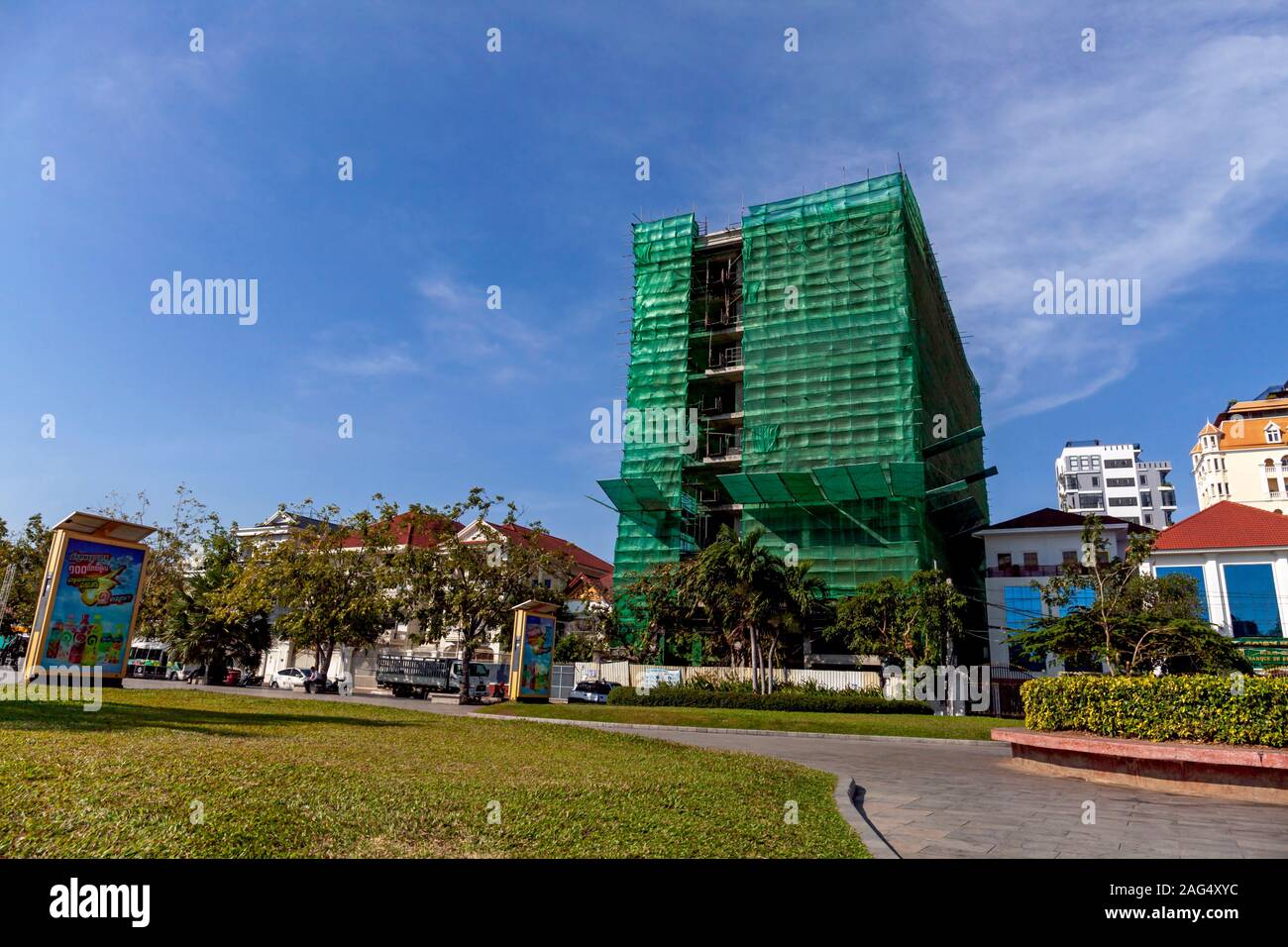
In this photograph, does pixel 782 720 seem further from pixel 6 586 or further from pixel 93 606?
pixel 6 586

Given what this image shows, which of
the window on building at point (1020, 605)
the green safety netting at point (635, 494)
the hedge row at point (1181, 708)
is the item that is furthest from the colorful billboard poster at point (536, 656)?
the window on building at point (1020, 605)

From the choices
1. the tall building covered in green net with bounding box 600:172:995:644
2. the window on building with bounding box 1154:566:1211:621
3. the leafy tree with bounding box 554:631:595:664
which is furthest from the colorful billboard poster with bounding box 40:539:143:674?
the window on building with bounding box 1154:566:1211:621

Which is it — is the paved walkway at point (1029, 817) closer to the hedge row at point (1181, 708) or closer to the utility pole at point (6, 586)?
the hedge row at point (1181, 708)

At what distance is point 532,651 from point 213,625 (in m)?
19.8

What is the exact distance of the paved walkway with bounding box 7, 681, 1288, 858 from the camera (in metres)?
6.37

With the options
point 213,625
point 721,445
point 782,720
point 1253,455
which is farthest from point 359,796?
point 1253,455

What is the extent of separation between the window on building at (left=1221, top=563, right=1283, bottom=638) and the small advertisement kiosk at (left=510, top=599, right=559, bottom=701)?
108 feet

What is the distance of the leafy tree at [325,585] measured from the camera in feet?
115

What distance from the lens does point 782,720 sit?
2266 centimetres

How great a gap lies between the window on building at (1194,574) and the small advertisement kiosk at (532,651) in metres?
30.2

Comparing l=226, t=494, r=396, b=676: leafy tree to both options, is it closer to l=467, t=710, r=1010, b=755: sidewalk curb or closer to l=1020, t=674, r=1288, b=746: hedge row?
l=467, t=710, r=1010, b=755: sidewalk curb

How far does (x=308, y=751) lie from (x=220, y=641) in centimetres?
3582

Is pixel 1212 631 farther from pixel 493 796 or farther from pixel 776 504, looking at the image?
pixel 776 504
